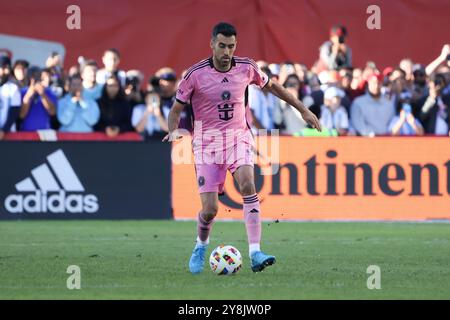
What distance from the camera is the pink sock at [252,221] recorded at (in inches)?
509

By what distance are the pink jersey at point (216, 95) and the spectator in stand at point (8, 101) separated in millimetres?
8570

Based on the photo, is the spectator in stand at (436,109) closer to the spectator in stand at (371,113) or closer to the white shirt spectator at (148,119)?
the spectator in stand at (371,113)

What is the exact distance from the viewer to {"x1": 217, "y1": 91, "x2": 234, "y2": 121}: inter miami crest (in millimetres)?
13023

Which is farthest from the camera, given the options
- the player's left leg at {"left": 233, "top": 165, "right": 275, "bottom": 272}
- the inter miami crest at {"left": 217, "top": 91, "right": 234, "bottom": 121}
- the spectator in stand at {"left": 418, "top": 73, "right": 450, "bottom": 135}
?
the spectator in stand at {"left": 418, "top": 73, "right": 450, "bottom": 135}

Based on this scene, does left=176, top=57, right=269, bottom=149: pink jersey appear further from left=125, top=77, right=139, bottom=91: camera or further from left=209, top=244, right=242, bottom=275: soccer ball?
left=125, top=77, right=139, bottom=91: camera

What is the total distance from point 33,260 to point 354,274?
362cm

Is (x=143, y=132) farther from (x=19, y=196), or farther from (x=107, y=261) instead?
(x=107, y=261)

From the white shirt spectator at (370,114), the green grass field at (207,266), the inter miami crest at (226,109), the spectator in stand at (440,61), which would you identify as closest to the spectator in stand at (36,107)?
the green grass field at (207,266)

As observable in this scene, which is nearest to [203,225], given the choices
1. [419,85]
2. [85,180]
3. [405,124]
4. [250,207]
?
[250,207]

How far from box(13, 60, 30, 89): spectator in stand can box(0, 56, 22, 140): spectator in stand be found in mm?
246

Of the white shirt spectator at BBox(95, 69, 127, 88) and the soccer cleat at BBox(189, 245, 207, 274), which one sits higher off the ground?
the white shirt spectator at BBox(95, 69, 127, 88)

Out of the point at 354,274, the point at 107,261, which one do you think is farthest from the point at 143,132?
the point at 354,274

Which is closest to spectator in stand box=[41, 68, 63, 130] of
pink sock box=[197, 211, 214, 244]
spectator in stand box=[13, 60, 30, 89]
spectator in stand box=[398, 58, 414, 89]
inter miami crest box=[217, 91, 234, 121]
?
spectator in stand box=[13, 60, 30, 89]

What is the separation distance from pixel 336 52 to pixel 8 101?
249 inches
